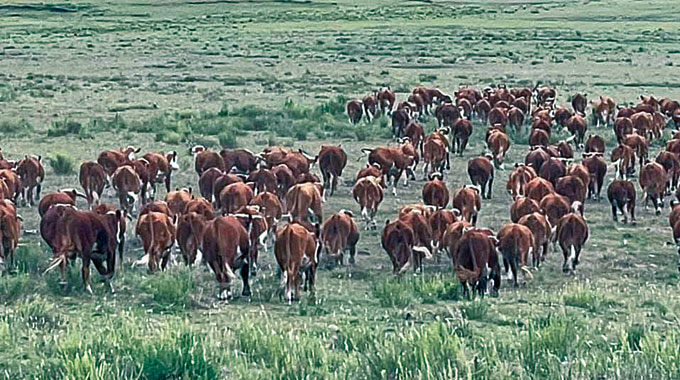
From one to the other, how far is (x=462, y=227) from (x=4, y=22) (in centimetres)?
8481

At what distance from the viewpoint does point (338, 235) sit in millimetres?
14773

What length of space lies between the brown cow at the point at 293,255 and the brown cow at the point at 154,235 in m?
1.87

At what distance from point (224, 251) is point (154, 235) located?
1.57 meters

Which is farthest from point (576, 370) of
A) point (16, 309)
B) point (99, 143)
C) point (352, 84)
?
point (352, 84)

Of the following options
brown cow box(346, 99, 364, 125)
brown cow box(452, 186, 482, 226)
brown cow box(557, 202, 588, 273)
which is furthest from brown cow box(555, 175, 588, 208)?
brown cow box(346, 99, 364, 125)

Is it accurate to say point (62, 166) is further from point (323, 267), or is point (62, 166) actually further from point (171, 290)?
point (171, 290)

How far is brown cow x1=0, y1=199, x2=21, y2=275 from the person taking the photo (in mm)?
13727

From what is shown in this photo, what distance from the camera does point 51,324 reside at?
35.2 ft

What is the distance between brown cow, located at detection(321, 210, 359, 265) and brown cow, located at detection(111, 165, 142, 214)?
4484 millimetres

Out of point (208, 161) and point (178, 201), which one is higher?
point (178, 201)

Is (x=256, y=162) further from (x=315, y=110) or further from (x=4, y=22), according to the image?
(x=4, y=22)

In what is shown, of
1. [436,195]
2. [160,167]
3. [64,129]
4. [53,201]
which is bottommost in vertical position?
[64,129]

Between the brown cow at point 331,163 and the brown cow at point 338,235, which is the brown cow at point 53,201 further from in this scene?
the brown cow at point 331,163

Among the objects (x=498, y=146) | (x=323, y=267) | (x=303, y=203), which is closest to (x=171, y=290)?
(x=323, y=267)
